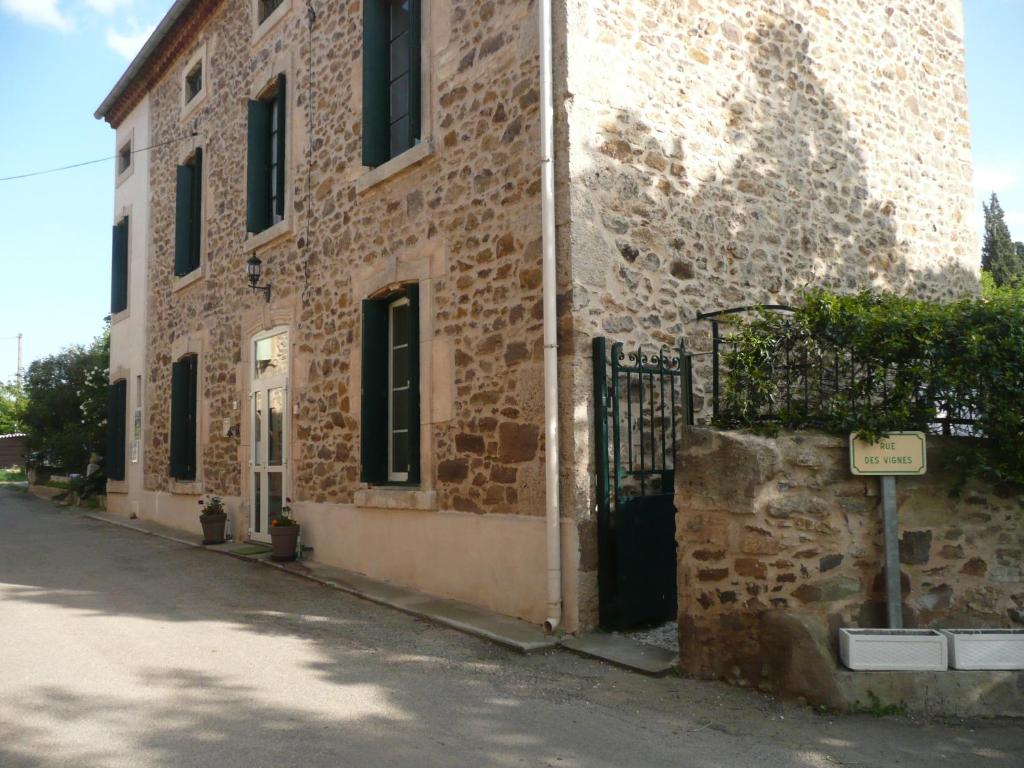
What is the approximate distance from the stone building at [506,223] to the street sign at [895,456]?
187 cm

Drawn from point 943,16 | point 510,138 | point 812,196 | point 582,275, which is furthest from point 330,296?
point 943,16

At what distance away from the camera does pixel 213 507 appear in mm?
10602

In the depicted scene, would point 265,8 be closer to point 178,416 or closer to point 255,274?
point 255,274

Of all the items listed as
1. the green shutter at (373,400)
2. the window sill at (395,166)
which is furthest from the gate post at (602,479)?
the green shutter at (373,400)

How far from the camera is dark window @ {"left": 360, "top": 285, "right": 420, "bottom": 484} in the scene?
7.94m

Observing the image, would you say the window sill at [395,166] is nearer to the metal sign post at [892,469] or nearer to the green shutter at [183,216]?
the metal sign post at [892,469]

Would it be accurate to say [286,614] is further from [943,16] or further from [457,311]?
[943,16]

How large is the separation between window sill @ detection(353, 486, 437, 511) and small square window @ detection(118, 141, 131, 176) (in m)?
10.8

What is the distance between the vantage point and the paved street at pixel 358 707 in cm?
380

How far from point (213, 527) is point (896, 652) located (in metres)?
8.26

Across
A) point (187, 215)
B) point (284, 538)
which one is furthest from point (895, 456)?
point (187, 215)

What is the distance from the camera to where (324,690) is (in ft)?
15.3

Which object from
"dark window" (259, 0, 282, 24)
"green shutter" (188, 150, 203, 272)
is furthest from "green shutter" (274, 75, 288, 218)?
"green shutter" (188, 150, 203, 272)

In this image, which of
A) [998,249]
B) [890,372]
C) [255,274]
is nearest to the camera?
[890,372]
